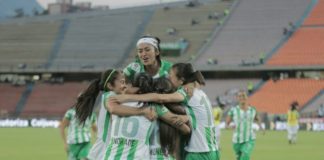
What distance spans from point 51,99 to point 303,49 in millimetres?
23932

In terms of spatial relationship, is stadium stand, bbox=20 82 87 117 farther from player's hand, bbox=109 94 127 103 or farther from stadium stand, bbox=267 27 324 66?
player's hand, bbox=109 94 127 103

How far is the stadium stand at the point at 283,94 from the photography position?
183 ft

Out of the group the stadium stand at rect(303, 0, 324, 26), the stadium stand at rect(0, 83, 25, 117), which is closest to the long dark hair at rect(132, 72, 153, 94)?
the stadium stand at rect(0, 83, 25, 117)

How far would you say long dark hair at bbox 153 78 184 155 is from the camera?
6.41 m

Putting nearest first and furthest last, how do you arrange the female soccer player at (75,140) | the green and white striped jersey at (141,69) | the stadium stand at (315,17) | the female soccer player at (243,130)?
the green and white striped jersey at (141,69) → the female soccer player at (75,140) → the female soccer player at (243,130) → the stadium stand at (315,17)

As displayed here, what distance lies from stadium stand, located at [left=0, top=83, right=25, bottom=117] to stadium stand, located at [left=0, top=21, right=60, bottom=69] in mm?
Result: 2105

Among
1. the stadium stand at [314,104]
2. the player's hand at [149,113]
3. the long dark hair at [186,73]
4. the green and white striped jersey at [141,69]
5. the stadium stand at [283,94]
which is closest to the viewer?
the player's hand at [149,113]

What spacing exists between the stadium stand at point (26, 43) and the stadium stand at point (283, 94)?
78.4 feet

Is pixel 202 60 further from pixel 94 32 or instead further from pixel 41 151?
pixel 41 151

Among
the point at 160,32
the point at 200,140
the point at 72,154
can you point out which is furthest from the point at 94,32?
the point at 200,140

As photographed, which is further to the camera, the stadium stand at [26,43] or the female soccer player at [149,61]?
the stadium stand at [26,43]

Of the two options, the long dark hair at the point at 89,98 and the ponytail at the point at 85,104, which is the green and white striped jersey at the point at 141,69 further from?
the ponytail at the point at 85,104

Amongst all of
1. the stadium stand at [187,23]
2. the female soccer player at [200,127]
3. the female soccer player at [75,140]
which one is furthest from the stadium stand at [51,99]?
the female soccer player at [200,127]

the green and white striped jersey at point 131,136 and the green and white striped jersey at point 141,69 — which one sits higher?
the green and white striped jersey at point 141,69
